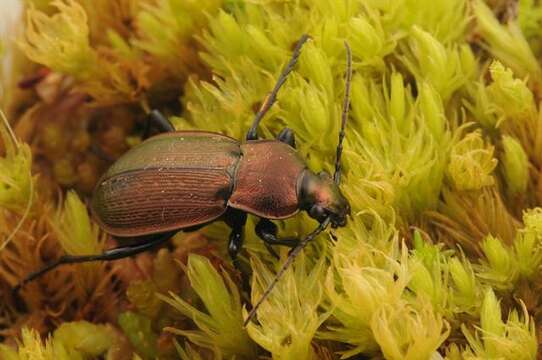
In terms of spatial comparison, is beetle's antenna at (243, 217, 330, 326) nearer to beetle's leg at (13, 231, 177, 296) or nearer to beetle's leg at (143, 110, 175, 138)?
beetle's leg at (13, 231, 177, 296)

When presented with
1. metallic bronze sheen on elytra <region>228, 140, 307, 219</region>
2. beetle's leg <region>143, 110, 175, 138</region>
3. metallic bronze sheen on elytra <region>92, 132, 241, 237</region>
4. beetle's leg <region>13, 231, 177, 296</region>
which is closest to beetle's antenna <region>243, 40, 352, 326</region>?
metallic bronze sheen on elytra <region>228, 140, 307, 219</region>

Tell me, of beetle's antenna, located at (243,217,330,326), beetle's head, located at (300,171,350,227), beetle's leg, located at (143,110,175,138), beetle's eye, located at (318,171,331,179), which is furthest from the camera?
beetle's leg, located at (143,110,175,138)

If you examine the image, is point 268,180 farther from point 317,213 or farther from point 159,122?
point 159,122

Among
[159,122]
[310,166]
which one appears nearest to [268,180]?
[310,166]

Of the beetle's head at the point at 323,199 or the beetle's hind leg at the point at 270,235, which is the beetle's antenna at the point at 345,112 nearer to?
A: the beetle's head at the point at 323,199

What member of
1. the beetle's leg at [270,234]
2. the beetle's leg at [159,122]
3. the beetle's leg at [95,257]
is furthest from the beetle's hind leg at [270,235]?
the beetle's leg at [159,122]

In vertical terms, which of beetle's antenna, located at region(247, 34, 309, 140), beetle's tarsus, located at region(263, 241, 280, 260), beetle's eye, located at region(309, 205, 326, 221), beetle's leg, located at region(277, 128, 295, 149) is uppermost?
beetle's antenna, located at region(247, 34, 309, 140)
